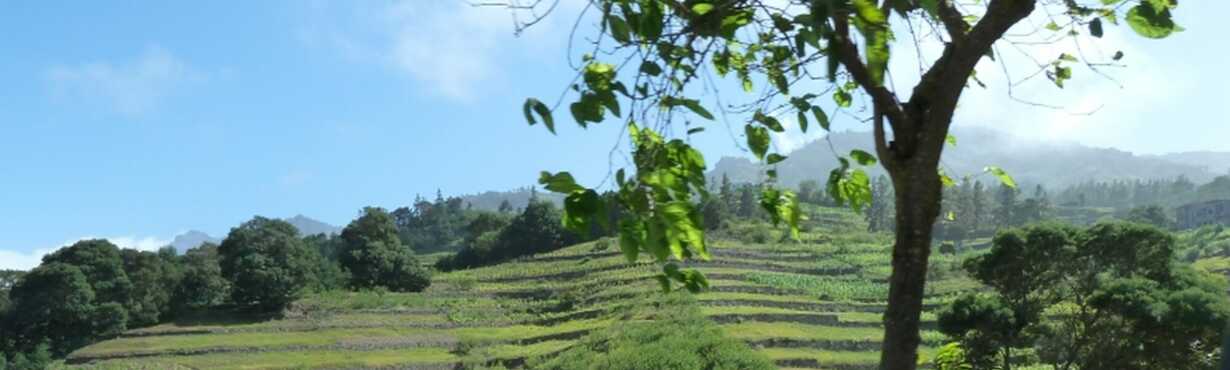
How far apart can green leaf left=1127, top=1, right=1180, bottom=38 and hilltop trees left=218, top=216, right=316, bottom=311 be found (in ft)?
120

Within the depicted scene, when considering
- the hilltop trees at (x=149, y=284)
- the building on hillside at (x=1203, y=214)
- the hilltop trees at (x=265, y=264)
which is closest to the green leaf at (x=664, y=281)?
the hilltop trees at (x=265, y=264)

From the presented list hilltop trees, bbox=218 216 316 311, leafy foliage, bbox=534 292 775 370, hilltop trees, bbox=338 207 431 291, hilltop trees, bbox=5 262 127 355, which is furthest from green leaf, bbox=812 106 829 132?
hilltop trees, bbox=338 207 431 291

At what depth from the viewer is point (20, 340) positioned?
3488 centimetres

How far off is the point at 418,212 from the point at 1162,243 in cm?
7084

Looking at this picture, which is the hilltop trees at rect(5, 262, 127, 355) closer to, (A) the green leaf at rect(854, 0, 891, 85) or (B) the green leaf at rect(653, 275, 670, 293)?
(B) the green leaf at rect(653, 275, 670, 293)

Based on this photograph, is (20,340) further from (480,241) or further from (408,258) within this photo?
(480,241)

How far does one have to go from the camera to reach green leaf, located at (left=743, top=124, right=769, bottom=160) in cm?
209

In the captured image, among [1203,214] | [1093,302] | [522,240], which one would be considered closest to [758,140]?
[1093,302]

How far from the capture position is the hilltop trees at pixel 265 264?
36.5m

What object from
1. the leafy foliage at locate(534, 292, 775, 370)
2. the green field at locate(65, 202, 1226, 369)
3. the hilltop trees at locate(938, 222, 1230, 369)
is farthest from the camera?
the green field at locate(65, 202, 1226, 369)

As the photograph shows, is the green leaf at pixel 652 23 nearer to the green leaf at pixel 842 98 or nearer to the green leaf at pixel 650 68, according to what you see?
the green leaf at pixel 650 68

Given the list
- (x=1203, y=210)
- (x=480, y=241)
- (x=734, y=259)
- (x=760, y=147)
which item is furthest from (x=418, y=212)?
(x=760, y=147)

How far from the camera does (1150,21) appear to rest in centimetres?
188

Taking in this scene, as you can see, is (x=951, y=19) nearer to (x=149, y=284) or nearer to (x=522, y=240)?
(x=149, y=284)
